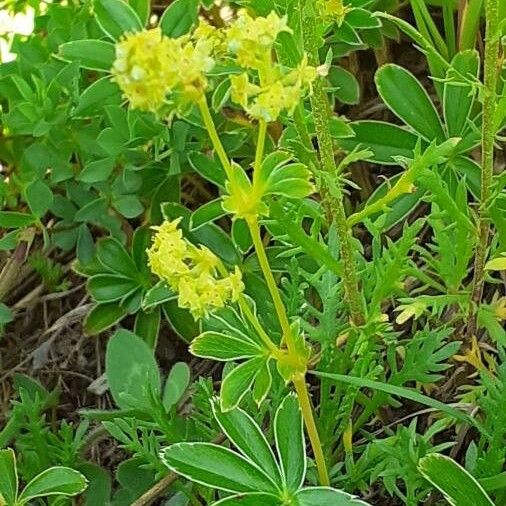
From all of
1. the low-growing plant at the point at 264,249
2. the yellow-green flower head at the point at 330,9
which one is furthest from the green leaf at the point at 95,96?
the yellow-green flower head at the point at 330,9

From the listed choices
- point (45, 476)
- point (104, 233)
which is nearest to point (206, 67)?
point (45, 476)

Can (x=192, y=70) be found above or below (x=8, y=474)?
above

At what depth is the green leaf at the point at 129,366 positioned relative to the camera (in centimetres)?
102

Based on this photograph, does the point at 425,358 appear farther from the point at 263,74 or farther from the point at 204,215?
the point at 263,74

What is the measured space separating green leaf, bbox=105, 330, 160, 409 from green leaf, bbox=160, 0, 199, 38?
360 millimetres

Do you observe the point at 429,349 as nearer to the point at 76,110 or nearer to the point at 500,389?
the point at 500,389

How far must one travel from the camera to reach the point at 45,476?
0.85m

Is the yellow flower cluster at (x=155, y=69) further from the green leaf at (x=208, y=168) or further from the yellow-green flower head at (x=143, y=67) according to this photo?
the green leaf at (x=208, y=168)

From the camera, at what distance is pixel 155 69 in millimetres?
541

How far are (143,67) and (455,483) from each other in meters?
0.42

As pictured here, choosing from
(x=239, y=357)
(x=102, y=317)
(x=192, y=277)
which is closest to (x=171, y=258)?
(x=192, y=277)

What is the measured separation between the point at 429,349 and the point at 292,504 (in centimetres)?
23

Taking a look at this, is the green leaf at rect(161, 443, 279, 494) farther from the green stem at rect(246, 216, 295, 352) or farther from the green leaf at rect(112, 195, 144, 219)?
the green leaf at rect(112, 195, 144, 219)

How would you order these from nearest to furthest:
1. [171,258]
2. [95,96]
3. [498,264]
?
→ 1. [171,258]
2. [498,264]
3. [95,96]
